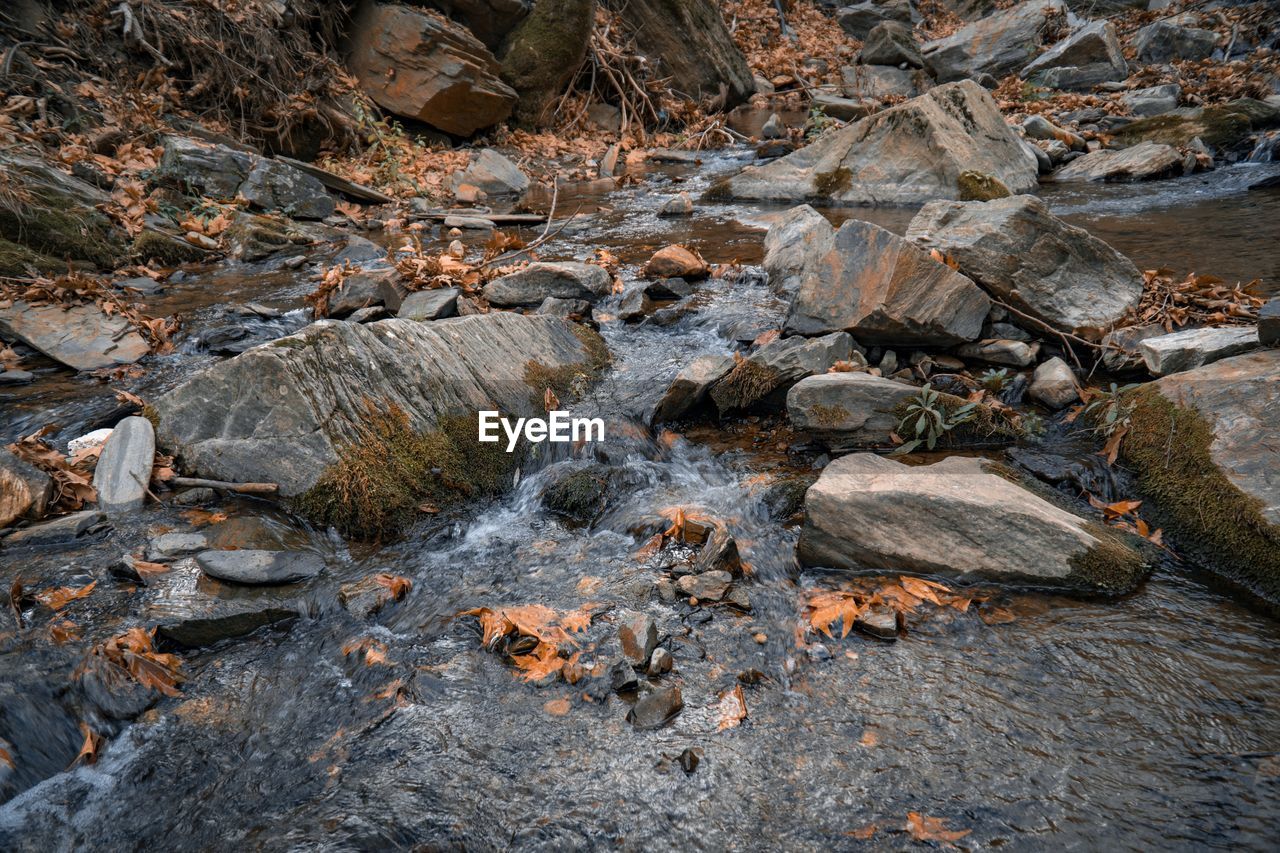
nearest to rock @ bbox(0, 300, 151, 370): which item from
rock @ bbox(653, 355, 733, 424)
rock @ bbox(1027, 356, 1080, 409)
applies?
rock @ bbox(653, 355, 733, 424)

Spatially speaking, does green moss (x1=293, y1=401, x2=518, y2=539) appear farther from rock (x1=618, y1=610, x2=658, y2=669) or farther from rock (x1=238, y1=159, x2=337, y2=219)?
rock (x1=238, y1=159, x2=337, y2=219)

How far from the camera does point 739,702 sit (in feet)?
9.30

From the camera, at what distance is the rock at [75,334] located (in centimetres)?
552

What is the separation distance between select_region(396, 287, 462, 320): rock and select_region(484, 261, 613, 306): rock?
53 centimetres

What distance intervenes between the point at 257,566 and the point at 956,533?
10.8 feet

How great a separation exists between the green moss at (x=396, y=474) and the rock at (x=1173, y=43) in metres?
18.3

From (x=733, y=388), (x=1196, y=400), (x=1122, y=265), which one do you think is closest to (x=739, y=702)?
(x=733, y=388)

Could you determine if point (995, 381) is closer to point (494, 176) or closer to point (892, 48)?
point (494, 176)

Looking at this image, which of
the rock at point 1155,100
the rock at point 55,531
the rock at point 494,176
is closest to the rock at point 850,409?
the rock at point 55,531

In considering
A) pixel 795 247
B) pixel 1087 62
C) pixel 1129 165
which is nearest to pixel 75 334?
pixel 795 247

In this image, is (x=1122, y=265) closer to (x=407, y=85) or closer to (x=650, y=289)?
(x=650, y=289)

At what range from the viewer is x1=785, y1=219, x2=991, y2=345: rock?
16.1 ft

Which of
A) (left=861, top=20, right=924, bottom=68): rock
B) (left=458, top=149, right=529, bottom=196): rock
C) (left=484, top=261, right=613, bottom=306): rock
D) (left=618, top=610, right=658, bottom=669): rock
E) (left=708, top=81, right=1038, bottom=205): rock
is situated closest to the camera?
(left=618, top=610, right=658, bottom=669): rock

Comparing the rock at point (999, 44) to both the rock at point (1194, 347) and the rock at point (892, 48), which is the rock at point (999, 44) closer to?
the rock at point (892, 48)
